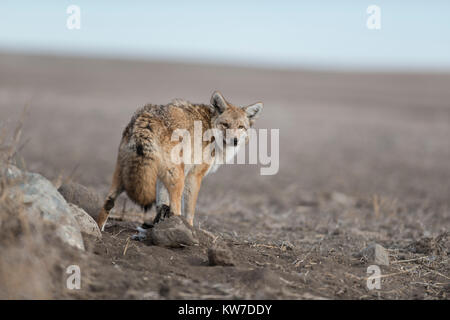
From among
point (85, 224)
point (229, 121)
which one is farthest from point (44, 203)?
point (229, 121)

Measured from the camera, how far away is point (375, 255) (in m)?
7.09

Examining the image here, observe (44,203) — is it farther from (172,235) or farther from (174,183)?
(174,183)

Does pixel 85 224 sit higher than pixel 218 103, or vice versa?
pixel 218 103

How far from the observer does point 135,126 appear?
284 inches

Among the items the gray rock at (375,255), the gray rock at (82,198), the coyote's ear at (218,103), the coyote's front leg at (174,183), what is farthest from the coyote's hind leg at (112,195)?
the gray rock at (375,255)

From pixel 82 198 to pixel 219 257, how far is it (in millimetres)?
3013

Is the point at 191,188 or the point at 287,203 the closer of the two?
the point at 191,188

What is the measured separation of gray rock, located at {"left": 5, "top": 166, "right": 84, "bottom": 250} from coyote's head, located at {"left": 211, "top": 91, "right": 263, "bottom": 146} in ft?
10.5

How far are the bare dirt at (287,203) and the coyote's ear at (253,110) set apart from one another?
215 cm

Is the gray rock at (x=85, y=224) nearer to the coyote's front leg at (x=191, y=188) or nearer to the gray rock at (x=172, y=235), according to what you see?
the gray rock at (x=172, y=235)

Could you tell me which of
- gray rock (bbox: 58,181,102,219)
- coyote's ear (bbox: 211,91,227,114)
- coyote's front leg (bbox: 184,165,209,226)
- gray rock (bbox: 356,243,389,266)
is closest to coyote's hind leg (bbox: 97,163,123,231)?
gray rock (bbox: 58,181,102,219)

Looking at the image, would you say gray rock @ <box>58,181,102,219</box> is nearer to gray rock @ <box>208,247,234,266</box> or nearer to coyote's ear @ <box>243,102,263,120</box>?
gray rock @ <box>208,247,234,266</box>

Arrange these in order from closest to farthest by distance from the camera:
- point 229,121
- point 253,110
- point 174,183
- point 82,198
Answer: point 174,183
point 82,198
point 229,121
point 253,110

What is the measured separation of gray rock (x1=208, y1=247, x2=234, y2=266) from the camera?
19.9 ft
